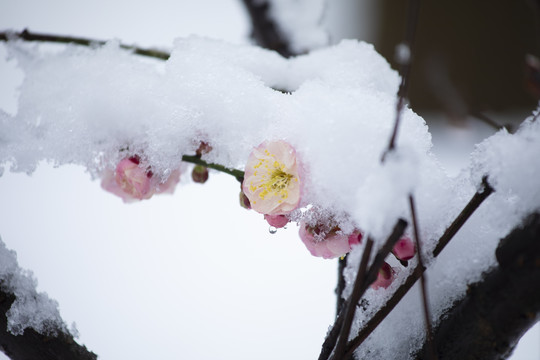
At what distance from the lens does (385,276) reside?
39 cm

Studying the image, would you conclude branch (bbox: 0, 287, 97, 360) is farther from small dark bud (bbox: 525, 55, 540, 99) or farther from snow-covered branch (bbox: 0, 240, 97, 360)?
small dark bud (bbox: 525, 55, 540, 99)

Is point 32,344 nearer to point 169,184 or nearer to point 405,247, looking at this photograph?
point 169,184

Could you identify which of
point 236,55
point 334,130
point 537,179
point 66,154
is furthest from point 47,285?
point 537,179

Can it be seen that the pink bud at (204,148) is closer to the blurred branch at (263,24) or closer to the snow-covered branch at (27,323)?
the snow-covered branch at (27,323)

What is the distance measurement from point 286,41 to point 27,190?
89 centimetres

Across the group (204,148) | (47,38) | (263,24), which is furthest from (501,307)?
(263,24)

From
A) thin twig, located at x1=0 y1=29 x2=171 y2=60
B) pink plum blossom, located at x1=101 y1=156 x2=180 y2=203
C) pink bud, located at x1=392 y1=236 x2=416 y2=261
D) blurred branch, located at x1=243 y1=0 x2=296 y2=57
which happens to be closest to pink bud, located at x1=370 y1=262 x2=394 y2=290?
pink bud, located at x1=392 y1=236 x2=416 y2=261

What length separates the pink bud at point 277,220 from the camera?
0.42m

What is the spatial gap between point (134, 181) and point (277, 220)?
0.17 metres

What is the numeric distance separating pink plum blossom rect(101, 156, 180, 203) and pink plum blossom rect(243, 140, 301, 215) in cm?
13

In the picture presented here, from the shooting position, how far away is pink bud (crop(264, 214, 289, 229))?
1.38 feet

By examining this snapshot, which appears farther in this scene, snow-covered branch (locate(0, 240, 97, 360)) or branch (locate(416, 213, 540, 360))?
snow-covered branch (locate(0, 240, 97, 360))

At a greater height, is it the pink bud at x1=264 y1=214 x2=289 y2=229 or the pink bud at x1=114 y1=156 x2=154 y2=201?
the pink bud at x1=264 y1=214 x2=289 y2=229

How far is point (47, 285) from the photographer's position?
1.07 metres
